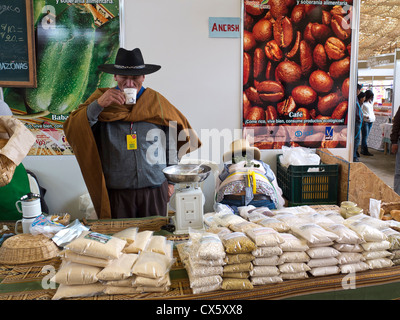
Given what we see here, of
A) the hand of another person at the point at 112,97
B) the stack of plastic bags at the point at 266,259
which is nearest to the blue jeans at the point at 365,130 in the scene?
the hand of another person at the point at 112,97

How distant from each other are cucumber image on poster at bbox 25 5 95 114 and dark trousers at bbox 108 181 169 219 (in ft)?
5.35

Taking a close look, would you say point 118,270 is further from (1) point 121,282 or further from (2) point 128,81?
(2) point 128,81

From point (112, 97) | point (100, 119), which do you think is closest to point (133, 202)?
point (100, 119)

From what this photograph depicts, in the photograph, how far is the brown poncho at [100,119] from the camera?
8.25 ft

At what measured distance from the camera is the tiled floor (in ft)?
Result: 23.8

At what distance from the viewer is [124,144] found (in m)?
2.60

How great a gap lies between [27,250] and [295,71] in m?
3.36

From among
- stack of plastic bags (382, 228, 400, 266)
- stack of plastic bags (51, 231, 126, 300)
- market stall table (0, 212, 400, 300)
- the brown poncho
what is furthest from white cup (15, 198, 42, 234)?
stack of plastic bags (382, 228, 400, 266)

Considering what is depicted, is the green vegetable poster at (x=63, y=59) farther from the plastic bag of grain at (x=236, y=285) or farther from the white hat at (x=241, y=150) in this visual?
the plastic bag of grain at (x=236, y=285)

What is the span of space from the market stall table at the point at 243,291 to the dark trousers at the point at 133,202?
0.96 m

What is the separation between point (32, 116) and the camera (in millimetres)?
3779

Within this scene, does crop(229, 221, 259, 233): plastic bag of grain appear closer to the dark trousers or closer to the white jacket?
the dark trousers
